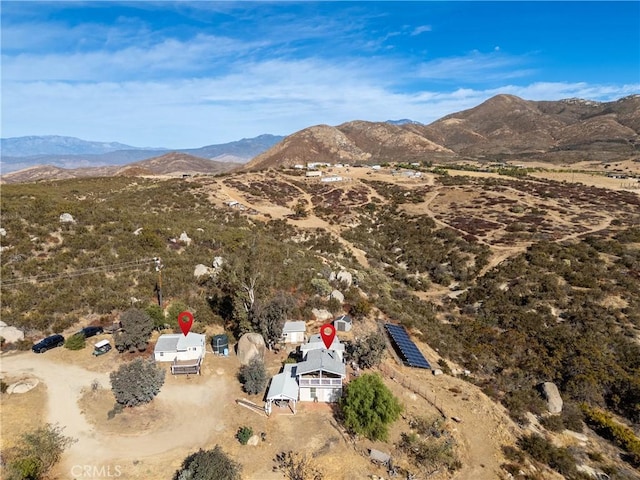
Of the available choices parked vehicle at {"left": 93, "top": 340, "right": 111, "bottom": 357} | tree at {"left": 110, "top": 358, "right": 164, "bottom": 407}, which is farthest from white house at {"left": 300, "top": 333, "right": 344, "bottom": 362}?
parked vehicle at {"left": 93, "top": 340, "right": 111, "bottom": 357}

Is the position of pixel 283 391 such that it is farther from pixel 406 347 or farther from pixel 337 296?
pixel 337 296

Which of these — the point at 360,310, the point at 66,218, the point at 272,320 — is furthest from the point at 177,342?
the point at 66,218

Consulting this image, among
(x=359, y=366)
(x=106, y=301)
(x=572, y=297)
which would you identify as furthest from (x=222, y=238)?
(x=572, y=297)

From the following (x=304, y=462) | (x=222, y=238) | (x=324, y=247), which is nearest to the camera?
(x=304, y=462)

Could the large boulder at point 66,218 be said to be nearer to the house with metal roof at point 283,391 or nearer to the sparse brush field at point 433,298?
the sparse brush field at point 433,298

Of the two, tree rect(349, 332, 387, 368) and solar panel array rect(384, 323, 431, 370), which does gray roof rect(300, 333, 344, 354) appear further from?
solar panel array rect(384, 323, 431, 370)

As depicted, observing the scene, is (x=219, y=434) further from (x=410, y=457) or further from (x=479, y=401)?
(x=479, y=401)
